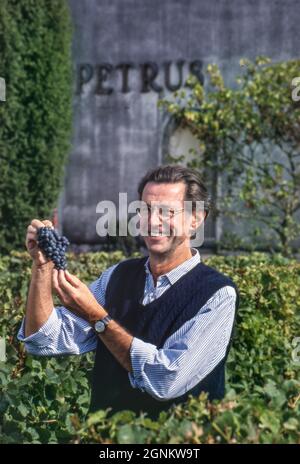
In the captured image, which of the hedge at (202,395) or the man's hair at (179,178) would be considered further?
the man's hair at (179,178)

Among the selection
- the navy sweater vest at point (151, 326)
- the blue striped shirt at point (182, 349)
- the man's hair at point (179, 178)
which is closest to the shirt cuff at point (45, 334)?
the blue striped shirt at point (182, 349)

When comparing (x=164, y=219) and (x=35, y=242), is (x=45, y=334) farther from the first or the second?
(x=164, y=219)

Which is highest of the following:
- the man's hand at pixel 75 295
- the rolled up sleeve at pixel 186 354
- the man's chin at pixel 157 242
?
the man's chin at pixel 157 242

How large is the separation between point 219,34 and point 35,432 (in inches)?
522

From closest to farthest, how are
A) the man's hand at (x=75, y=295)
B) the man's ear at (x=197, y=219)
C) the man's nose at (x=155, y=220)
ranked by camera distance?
the man's hand at (x=75, y=295)
the man's nose at (x=155, y=220)
the man's ear at (x=197, y=219)

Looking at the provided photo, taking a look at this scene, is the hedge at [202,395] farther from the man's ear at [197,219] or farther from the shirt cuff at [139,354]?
the man's ear at [197,219]

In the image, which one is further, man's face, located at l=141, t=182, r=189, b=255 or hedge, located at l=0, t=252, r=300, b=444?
man's face, located at l=141, t=182, r=189, b=255

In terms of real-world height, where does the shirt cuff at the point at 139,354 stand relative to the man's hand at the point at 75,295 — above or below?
below

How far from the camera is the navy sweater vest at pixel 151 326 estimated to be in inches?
110

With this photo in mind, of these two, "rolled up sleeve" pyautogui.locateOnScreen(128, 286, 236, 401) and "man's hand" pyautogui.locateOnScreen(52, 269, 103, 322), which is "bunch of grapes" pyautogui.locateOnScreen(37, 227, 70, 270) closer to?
"man's hand" pyautogui.locateOnScreen(52, 269, 103, 322)

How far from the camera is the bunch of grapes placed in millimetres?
2605

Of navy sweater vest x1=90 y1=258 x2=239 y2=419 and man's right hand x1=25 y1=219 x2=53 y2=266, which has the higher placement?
man's right hand x1=25 y1=219 x2=53 y2=266

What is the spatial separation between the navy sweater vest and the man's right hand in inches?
15.3

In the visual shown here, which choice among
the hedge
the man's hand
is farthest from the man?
the hedge
